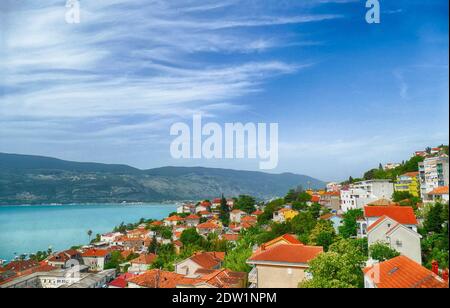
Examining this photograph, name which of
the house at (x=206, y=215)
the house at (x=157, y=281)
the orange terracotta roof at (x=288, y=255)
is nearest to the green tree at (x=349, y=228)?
the orange terracotta roof at (x=288, y=255)

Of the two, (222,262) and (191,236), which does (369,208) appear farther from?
(191,236)

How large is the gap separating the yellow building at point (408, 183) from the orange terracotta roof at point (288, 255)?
17.0 ft

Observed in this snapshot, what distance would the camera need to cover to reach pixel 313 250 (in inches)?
157

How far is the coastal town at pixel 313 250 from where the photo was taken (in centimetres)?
287

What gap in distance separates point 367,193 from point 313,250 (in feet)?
22.0

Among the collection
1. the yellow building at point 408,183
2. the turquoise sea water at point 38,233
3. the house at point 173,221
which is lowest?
the turquoise sea water at point 38,233

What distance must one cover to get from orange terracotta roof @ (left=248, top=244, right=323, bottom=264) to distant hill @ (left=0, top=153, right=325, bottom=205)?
13969 mm

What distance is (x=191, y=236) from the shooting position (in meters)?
11.4

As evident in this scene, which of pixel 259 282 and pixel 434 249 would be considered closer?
pixel 259 282

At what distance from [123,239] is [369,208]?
12.2 meters

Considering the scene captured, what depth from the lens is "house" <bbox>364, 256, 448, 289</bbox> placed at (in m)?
2.12

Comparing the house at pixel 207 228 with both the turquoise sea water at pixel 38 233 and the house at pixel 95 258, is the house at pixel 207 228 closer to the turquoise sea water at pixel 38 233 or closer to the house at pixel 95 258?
the house at pixel 95 258

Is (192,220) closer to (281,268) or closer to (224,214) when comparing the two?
(224,214)
